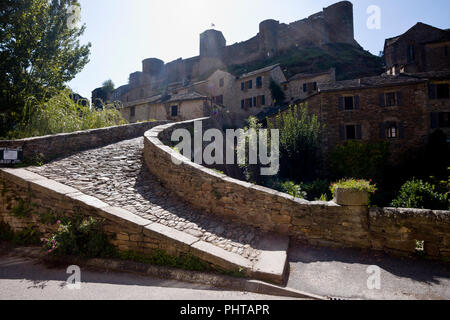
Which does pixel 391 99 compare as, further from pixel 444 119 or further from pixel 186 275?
pixel 186 275

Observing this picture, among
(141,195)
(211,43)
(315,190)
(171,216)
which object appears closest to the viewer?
(171,216)

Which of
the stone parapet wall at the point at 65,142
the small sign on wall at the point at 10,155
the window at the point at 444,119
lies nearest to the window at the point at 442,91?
the window at the point at 444,119

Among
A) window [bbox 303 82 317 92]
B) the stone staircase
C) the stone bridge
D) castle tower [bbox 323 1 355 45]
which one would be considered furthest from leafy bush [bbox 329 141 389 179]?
castle tower [bbox 323 1 355 45]

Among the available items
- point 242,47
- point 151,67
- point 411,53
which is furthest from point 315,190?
point 151,67

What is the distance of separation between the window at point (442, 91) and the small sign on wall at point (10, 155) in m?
26.5

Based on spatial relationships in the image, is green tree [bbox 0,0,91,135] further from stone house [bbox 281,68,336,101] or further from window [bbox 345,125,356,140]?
stone house [bbox 281,68,336,101]

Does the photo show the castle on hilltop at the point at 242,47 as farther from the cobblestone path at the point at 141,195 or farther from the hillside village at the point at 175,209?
the cobblestone path at the point at 141,195

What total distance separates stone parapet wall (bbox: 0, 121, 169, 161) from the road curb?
3229 mm

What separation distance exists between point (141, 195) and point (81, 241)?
1.56 meters

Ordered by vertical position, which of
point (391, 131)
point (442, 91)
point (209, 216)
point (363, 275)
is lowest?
point (363, 275)

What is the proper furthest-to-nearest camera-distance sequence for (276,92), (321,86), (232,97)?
(232,97), (276,92), (321,86)

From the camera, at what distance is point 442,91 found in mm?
18625

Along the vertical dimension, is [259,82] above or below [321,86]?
above

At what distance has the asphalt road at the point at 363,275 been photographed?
131 inches
